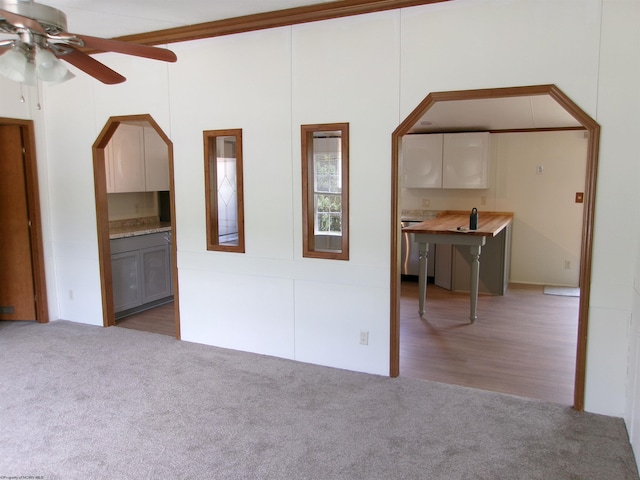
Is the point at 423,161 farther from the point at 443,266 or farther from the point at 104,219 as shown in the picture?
the point at 104,219

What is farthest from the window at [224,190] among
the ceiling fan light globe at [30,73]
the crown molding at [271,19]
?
the ceiling fan light globe at [30,73]

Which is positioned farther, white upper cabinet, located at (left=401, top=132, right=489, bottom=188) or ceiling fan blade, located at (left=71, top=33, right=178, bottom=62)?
white upper cabinet, located at (left=401, top=132, right=489, bottom=188)

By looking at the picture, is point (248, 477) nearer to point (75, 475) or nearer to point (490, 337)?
point (75, 475)

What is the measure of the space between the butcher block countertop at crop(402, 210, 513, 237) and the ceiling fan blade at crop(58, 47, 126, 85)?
305 centimetres

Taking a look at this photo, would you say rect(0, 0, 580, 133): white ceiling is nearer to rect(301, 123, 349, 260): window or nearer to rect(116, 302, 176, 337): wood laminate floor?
rect(301, 123, 349, 260): window

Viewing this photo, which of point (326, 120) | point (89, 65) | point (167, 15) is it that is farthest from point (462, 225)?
point (89, 65)

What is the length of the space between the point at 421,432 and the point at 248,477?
3.34 ft

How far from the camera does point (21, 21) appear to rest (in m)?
1.93

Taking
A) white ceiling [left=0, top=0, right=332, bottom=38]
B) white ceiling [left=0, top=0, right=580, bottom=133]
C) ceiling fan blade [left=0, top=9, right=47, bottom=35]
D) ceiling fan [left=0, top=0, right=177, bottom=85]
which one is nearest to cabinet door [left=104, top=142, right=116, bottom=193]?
white ceiling [left=0, top=0, right=580, bottom=133]

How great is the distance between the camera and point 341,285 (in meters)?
3.59

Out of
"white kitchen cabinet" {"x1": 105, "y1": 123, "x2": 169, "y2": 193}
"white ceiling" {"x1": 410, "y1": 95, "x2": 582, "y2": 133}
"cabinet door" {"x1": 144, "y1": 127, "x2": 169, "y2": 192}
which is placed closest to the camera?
"white ceiling" {"x1": 410, "y1": 95, "x2": 582, "y2": 133}

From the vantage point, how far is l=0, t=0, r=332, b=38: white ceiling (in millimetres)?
3260

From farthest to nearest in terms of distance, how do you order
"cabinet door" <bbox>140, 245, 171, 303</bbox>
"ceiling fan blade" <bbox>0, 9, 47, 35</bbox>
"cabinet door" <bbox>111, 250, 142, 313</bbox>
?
"cabinet door" <bbox>140, 245, 171, 303</bbox> → "cabinet door" <bbox>111, 250, 142, 313</bbox> → "ceiling fan blade" <bbox>0, 9, 47, 35</bbox>

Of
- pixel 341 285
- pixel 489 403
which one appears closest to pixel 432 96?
pixel 341 285
